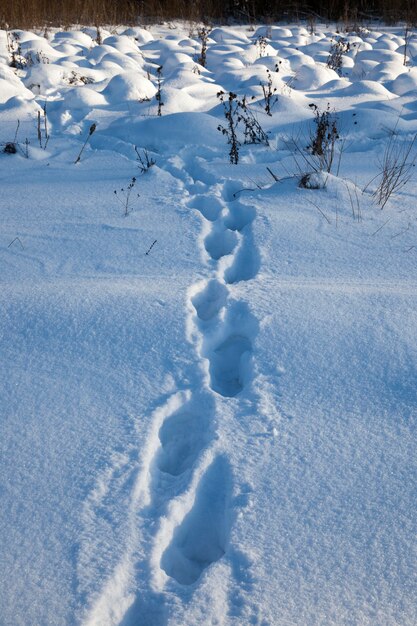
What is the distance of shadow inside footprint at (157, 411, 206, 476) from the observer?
62.1 inches

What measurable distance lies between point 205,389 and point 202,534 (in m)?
0.48

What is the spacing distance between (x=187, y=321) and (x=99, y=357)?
357mm

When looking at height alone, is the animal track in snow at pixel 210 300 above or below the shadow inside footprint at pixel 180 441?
above

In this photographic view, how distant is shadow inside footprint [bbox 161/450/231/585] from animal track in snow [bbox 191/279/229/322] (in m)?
0.81

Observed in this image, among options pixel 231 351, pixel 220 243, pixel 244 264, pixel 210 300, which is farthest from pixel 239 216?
pixel 231 351

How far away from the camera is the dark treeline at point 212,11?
810cm

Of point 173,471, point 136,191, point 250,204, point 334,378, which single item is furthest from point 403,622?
point 136,191

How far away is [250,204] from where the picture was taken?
3.01 metres

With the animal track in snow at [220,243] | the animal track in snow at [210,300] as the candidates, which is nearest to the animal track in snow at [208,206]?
the animal track in snow at [220,243]

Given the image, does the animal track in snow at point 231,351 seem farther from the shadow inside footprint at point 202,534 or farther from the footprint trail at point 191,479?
the shadow inside footprint at point 202,534

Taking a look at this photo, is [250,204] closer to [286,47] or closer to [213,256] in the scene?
[213,256]

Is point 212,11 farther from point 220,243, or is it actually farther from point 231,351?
point 231,351

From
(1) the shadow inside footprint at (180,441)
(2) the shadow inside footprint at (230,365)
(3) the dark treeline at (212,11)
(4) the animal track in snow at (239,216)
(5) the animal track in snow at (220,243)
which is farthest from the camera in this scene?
(3) the dark treeline at (212,11)

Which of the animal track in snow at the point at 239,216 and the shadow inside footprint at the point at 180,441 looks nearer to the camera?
the shadow inside footprint at the point at 180,441
